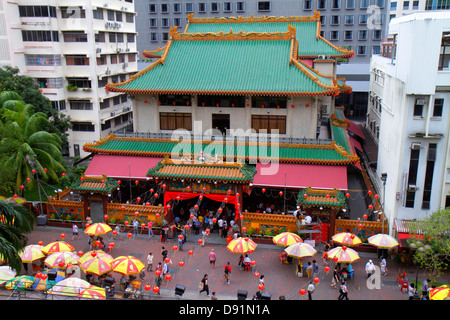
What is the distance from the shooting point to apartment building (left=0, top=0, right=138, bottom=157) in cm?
4250

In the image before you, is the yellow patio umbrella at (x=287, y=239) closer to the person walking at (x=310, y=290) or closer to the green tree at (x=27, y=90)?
the person walking at (x=310, y=290)

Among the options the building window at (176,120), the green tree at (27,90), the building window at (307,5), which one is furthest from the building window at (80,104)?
the building window at (307,5)

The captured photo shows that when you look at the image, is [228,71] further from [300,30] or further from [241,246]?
[241,246]

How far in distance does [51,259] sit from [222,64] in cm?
2008

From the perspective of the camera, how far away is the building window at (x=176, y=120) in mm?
33656

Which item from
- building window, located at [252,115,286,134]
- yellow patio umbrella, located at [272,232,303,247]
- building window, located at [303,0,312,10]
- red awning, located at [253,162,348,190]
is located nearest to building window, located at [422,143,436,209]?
red awning, located at [253,162,348,190]

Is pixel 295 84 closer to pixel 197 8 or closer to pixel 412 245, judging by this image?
→ pixel 412 245

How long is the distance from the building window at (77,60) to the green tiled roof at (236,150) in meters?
16.4

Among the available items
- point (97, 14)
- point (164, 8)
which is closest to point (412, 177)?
point (97, 14)

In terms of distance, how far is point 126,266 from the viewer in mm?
20109

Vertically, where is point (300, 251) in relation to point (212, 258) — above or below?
above

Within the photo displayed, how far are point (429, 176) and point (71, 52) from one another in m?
38.4

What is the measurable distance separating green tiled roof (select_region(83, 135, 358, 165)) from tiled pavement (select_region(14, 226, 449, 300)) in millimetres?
6689

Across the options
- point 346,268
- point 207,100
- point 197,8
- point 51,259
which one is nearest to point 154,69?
point 207,100
